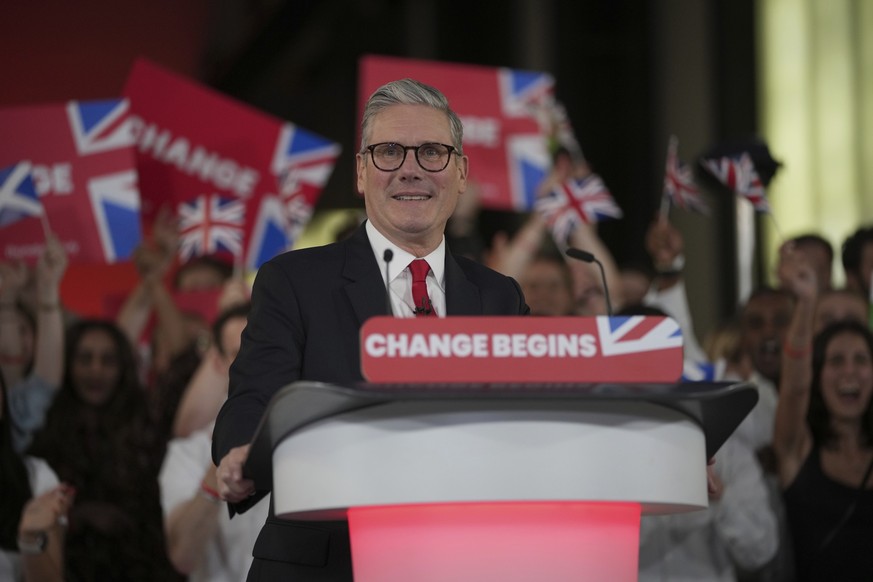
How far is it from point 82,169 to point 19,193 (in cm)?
54

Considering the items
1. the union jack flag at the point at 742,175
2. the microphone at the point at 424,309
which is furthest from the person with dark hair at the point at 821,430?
the microphone at the point at 424,309

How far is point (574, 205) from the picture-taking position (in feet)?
18.2

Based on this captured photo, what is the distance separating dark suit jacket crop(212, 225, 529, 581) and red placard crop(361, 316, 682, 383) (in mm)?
321

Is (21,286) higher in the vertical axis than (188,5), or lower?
lower

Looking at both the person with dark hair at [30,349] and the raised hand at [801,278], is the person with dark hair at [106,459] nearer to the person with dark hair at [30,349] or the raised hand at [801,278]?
the person with dark hair at [30,349]

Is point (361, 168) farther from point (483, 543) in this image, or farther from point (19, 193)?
point (19, 193)

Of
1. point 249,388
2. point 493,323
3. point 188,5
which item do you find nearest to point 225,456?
point 249,388

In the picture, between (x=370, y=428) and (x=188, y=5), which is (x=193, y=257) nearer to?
(x=370, y=428)

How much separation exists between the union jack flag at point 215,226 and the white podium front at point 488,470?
4202 mm

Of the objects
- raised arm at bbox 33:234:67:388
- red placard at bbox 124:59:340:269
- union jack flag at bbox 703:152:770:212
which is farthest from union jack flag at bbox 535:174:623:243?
raised arm at bbox 33:234:67:388

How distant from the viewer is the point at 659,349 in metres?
1.73

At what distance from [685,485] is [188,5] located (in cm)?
1218

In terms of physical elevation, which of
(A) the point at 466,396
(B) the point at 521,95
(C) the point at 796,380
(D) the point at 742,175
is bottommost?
(C) the point at 796,380

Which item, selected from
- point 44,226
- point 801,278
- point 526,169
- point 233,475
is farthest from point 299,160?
point 233,475
